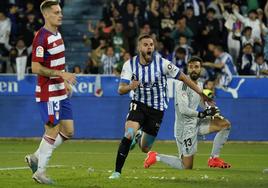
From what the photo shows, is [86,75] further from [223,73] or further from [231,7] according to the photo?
[231,7]

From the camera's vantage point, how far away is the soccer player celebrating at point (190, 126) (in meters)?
15.9

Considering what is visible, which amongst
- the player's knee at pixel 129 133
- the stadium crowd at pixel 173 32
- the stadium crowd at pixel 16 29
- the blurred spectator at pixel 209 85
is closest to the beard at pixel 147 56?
the player's knee at pixel 129 133

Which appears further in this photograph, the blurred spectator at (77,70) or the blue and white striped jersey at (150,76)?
the blurred spectator at (77,70)

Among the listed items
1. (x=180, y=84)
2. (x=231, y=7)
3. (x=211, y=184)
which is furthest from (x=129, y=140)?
(x=231, y=7)

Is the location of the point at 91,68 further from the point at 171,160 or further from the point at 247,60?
the point at 171,160

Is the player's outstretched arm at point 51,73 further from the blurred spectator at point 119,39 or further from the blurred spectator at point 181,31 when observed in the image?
the blurred spectator at point 181,31

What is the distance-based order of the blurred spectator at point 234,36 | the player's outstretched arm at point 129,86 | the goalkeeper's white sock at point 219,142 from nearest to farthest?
1. the player's outstretched arm at point 129,86
2. the goalkeeper's white sock at point 219,142
3. the blurred spectator at point 234,36

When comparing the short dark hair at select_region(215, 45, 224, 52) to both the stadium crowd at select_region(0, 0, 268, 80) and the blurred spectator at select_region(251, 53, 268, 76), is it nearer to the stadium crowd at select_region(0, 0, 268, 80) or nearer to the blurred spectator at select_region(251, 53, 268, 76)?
the stadium crowd at select_region(0, 0, 268, 80)

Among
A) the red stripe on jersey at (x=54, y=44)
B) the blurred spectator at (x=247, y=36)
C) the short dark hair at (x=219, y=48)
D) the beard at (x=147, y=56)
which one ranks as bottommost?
the short dark hair at (x=219, y=48)

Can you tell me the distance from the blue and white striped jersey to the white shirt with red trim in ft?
5.19

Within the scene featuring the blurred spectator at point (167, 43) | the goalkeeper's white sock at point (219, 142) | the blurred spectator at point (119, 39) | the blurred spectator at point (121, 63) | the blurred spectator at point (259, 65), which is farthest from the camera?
the blurred spectator at point (119, 39)

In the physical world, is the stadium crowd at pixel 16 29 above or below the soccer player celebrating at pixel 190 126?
above

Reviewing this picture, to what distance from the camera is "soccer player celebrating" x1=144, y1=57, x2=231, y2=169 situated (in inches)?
627

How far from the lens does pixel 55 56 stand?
41.3ft
